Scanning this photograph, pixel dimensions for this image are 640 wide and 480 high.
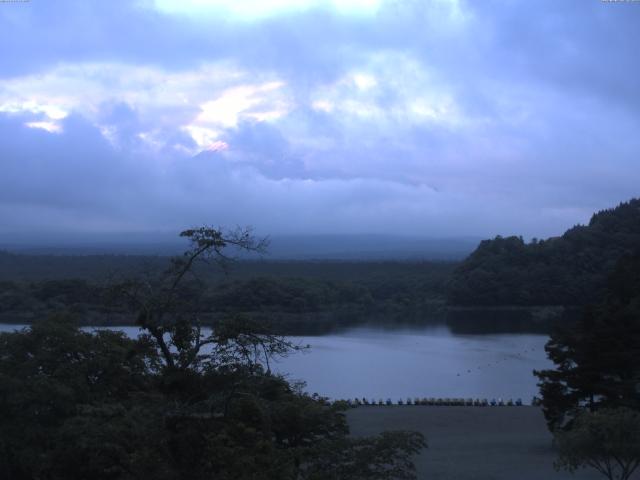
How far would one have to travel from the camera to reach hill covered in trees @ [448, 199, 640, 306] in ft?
163

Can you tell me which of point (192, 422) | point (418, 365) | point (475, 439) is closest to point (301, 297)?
point (418, 365)

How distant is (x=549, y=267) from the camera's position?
51.8 meters

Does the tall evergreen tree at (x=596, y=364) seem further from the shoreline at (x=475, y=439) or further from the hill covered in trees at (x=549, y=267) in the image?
the hill covered in trees at (x=549, y=267)

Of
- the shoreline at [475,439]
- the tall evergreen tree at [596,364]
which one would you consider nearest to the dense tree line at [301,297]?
the shoreline at [475,439]

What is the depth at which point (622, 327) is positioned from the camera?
41.2 feet

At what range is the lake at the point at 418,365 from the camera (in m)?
23.0

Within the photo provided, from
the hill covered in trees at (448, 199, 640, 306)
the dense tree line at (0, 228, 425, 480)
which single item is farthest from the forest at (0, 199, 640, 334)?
the dense tree line at (0, 228, 425, 480)

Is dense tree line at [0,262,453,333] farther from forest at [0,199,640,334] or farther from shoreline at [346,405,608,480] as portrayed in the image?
shoreline at [346,405,608,480]

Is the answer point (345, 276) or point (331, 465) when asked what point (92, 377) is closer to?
point (331, 465)

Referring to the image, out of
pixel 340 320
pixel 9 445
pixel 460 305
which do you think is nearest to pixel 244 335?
pixel 9 445

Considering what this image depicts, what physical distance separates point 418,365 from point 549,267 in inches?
1058

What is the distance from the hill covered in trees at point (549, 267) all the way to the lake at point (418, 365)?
1355cm

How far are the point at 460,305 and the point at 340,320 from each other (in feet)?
35.0

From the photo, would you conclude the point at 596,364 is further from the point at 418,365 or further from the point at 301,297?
the point at 301,297
